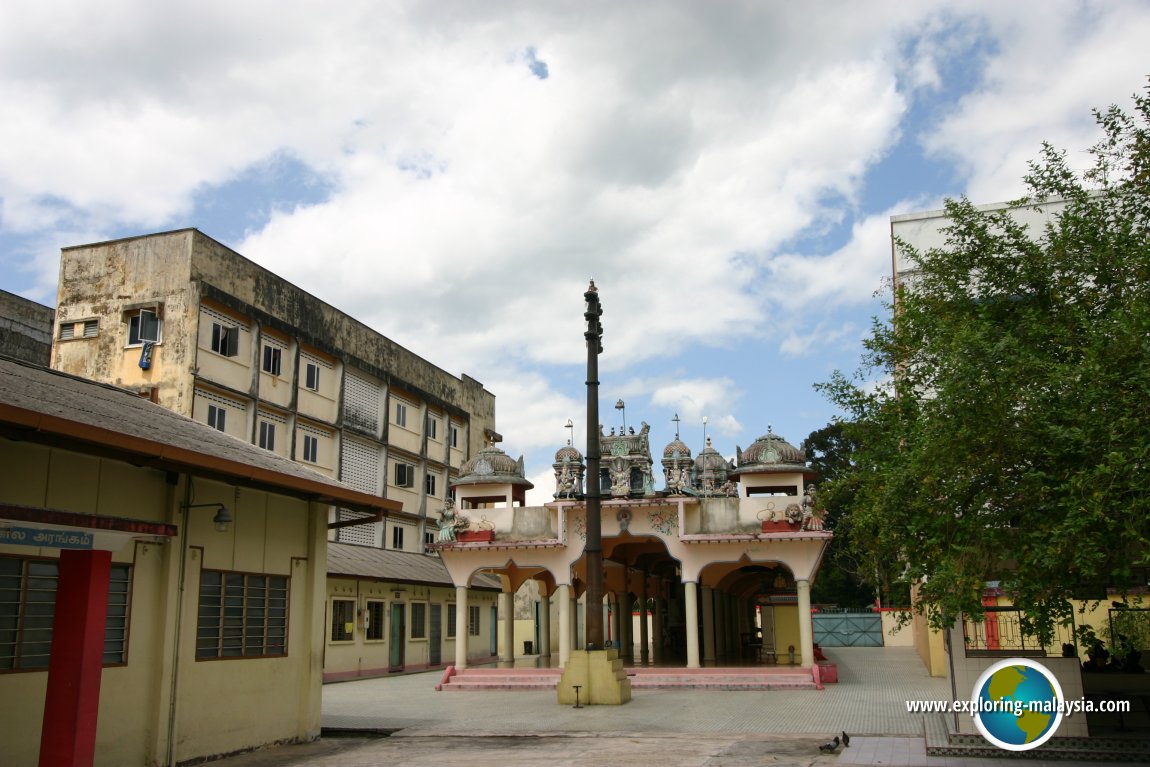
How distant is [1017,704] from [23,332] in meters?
18.0

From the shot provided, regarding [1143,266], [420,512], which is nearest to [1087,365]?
[1143,266]

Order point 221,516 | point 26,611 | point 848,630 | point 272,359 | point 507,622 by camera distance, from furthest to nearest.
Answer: point 848,630, point 272,359, point 507,622, point 221,516, point 26,611

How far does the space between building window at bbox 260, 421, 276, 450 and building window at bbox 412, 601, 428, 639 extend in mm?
7070

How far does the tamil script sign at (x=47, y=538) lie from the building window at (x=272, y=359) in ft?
72.5

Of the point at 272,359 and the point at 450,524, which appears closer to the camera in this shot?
the point at 450,524

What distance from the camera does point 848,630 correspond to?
42.0 meters

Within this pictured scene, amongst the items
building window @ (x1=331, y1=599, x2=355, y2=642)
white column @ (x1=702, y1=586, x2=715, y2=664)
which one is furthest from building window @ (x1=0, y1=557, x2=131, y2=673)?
white column @ (x1=702, y1=586, x2=715, y2=664)

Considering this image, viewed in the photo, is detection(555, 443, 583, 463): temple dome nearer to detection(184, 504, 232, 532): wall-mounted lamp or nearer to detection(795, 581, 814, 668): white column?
detection(795, 581, 814, 668): white column

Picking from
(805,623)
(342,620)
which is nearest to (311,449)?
(342,620)

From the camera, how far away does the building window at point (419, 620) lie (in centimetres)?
3173

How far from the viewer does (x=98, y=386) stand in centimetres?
1348

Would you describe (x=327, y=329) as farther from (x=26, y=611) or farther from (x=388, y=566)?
(x=26, y=611)

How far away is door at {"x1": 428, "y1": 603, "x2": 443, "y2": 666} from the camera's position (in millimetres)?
32875

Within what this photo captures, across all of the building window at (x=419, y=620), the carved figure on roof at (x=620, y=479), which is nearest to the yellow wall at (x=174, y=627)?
the carved figure on roof at (x=620, y=479)
